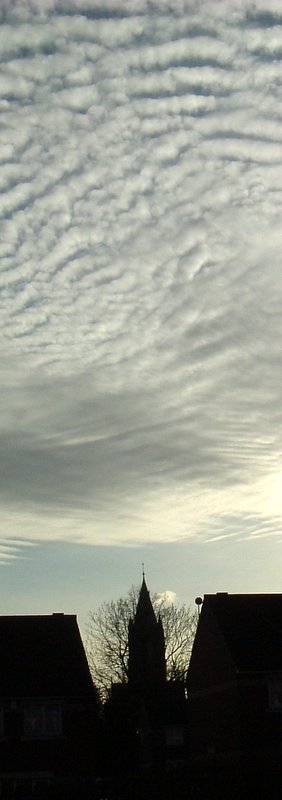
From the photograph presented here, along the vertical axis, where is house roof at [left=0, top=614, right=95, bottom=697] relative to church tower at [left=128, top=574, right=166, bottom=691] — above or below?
above

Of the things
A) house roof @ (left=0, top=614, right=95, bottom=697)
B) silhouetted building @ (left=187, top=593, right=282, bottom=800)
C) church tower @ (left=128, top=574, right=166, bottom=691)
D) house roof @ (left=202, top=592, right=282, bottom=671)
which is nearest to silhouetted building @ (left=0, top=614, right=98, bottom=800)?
house roof @ (left=0, top=614, right=95, bottom=697)

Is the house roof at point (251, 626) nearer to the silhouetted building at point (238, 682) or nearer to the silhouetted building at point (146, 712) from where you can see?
the silhouetted building at point (238, 682)

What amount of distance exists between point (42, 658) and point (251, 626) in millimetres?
10203

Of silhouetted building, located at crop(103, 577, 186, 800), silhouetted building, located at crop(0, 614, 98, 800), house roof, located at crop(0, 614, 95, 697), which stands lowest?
silhouetted building, located at crop(103, 577, 186, 800)

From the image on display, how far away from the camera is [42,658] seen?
47281mm

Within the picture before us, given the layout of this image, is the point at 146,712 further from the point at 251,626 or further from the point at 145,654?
the point at 251,626

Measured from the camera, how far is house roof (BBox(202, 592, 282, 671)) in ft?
150

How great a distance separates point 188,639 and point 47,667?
4155cm

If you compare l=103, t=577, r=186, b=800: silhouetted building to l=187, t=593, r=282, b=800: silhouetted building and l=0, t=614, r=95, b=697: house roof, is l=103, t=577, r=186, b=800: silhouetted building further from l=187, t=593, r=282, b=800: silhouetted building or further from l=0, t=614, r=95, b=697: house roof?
l=0, t=614, r=95, b=697: house roof

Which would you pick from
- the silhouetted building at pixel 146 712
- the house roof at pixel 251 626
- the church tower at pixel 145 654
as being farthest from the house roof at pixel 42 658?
the church tower at pixel 145 654

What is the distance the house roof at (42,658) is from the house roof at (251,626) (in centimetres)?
696

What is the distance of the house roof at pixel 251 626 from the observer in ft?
150

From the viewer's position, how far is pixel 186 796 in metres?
30.5

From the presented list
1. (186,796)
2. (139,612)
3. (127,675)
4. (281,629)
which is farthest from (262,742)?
(139,612)
